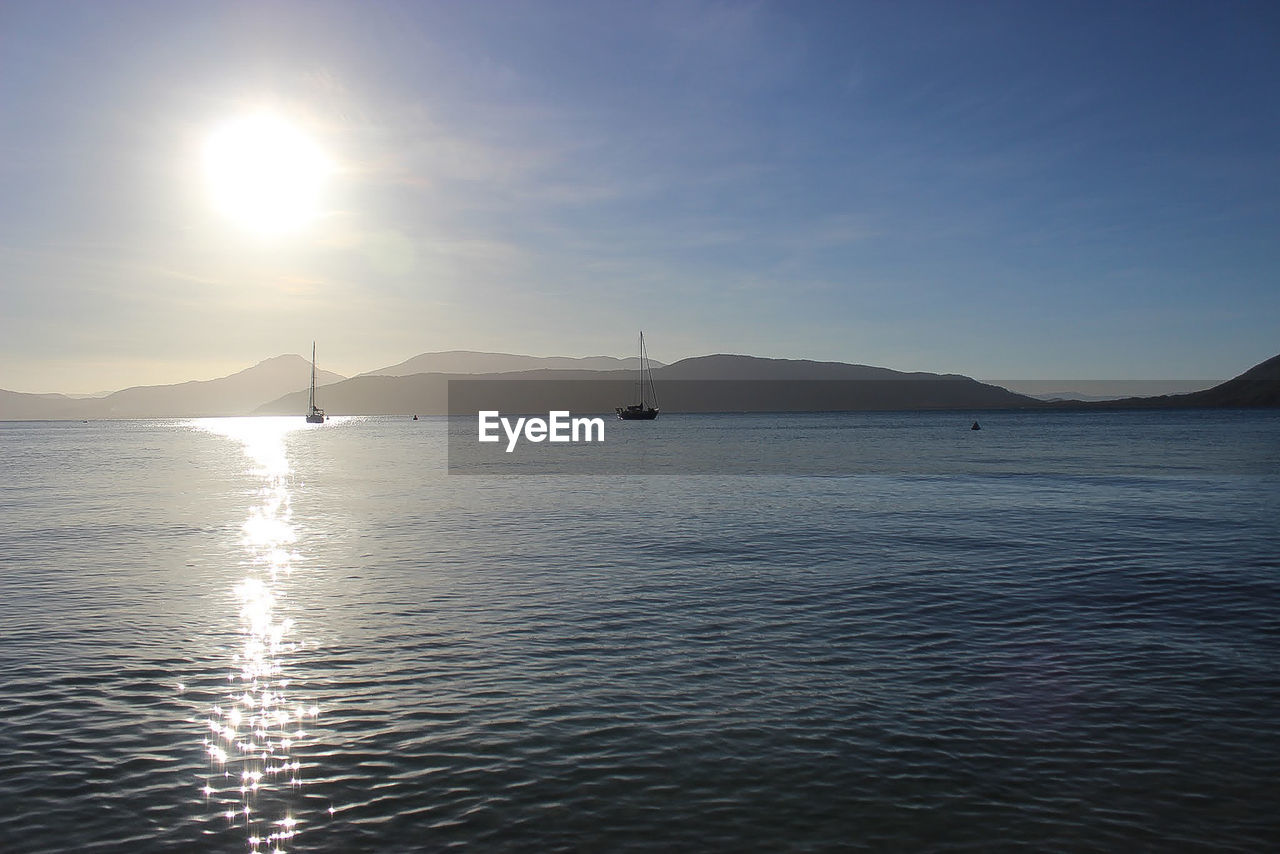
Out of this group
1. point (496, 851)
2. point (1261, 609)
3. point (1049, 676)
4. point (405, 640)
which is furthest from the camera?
point (1261, 609)

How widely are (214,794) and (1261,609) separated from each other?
77.8 ft

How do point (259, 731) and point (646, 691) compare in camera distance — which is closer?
point (259, 731)

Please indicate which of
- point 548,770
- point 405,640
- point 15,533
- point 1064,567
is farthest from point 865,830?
point 15,533

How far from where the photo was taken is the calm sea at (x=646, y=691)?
10.7 m

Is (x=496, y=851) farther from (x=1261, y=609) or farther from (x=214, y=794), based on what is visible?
(x=1261, y=609)

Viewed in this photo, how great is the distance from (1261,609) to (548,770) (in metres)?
19.5

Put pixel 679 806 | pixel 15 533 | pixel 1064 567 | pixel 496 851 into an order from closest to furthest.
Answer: pixel 496 851, pixel 679 806, pixel 1064 567, pixel 15 533

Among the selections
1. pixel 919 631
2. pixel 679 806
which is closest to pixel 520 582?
pixel 919 631

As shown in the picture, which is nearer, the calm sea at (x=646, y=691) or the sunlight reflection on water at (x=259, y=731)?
the calm sea at (x=646, y=691)

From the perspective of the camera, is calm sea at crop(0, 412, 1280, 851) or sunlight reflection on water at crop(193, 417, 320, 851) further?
sunlight reflection on water at crop(193, 417, 320, 851)

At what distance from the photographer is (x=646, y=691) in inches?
610

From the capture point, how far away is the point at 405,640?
63.3 ft

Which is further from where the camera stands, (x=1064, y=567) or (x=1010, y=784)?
(x=1064, y=567)

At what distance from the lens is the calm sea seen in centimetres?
1072
